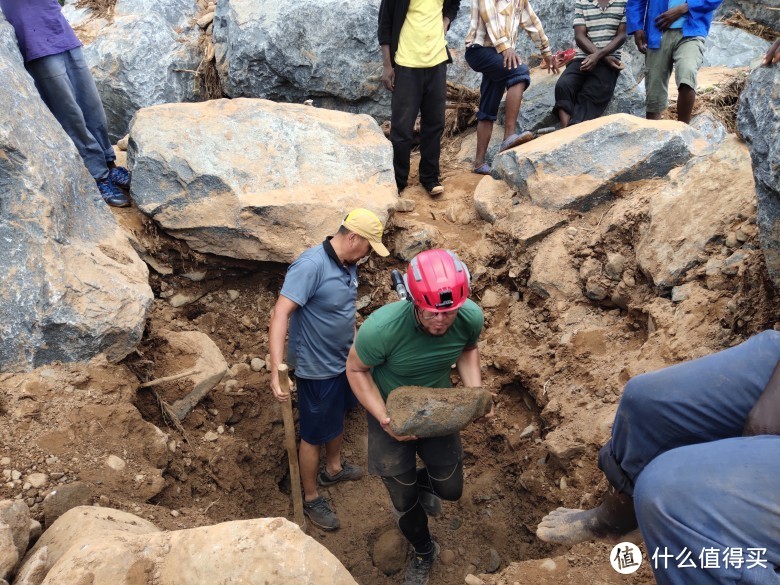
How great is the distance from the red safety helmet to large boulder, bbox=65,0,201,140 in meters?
5.42

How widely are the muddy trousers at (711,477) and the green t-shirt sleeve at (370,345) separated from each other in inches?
47.1

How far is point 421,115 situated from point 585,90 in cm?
155

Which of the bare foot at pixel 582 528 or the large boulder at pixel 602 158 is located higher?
the large boulder at pixel 602 158

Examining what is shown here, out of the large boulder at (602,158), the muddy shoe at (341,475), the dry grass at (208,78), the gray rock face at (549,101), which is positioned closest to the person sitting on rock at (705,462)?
the muddy shoe at (341,475)

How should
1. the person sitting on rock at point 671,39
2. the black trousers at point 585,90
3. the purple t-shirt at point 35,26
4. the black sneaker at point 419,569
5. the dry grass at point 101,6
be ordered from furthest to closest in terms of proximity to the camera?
1. the dry grass at point 101,6
2. the black trousers at point 585,90
3. the person sitting on rock at point 671,39
4. the purple t-shirt at point 35,26
5. the black sneaker at point 419,569

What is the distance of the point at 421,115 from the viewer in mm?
5543

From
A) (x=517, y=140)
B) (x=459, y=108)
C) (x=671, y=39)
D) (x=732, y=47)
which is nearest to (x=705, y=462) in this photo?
(x=517, y=140)

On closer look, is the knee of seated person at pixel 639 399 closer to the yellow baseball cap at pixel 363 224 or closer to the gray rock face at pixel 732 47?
the yellow baseball cap at pixel 363 224

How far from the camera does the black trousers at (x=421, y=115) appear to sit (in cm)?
540

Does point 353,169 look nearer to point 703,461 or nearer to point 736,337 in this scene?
point 736,337

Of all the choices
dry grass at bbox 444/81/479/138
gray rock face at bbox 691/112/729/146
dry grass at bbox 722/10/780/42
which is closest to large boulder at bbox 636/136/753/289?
gray rock face at bbox 691/112/729/146

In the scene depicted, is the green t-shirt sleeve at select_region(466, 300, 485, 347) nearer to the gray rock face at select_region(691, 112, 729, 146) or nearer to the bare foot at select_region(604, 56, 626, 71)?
the gray rock face at select_region(691, 112, 729, 146)

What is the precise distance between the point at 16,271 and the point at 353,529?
262 centimetres

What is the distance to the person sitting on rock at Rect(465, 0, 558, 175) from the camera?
5.58 meters
